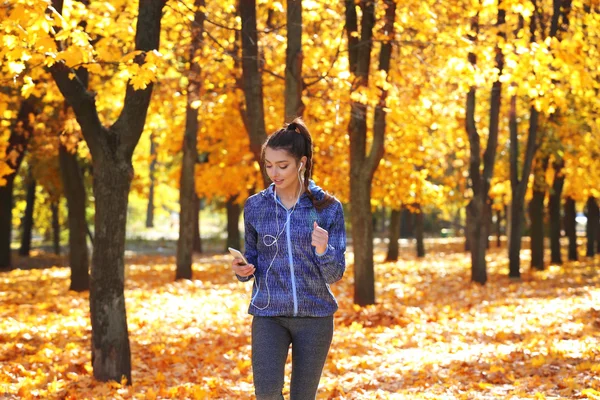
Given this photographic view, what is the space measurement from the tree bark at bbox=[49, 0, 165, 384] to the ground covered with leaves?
1.26 feet

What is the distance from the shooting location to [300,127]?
453cm

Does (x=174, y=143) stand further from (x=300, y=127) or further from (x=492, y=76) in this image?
(x=300, y=127)

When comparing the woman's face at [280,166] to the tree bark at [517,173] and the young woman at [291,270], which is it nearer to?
the young woman at [291,270]

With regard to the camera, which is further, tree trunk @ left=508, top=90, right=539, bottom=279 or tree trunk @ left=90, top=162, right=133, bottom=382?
tree trunk @ left=508, top=90, right=539, bottom=279

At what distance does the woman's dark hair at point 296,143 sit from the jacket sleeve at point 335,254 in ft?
0.33

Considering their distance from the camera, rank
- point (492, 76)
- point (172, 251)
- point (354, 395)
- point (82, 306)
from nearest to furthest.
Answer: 1. point (354, 395)
2. point (492, 76)
3. point (82, 306)
4. point (172, 251)

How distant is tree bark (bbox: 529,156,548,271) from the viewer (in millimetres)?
23859

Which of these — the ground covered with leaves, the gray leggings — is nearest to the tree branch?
the ground covered with leaves

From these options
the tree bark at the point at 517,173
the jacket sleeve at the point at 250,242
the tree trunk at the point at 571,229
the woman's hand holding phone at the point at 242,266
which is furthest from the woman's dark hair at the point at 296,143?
the tree trunk at the point at 571,229

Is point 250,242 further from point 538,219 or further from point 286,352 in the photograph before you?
point 538,219

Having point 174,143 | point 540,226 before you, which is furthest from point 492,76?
point 174,143

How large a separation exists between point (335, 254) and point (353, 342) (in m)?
7.31

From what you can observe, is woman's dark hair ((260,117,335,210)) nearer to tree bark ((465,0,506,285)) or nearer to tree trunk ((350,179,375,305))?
tree trunk ((350,179,375,305))

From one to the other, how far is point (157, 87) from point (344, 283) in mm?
6366
